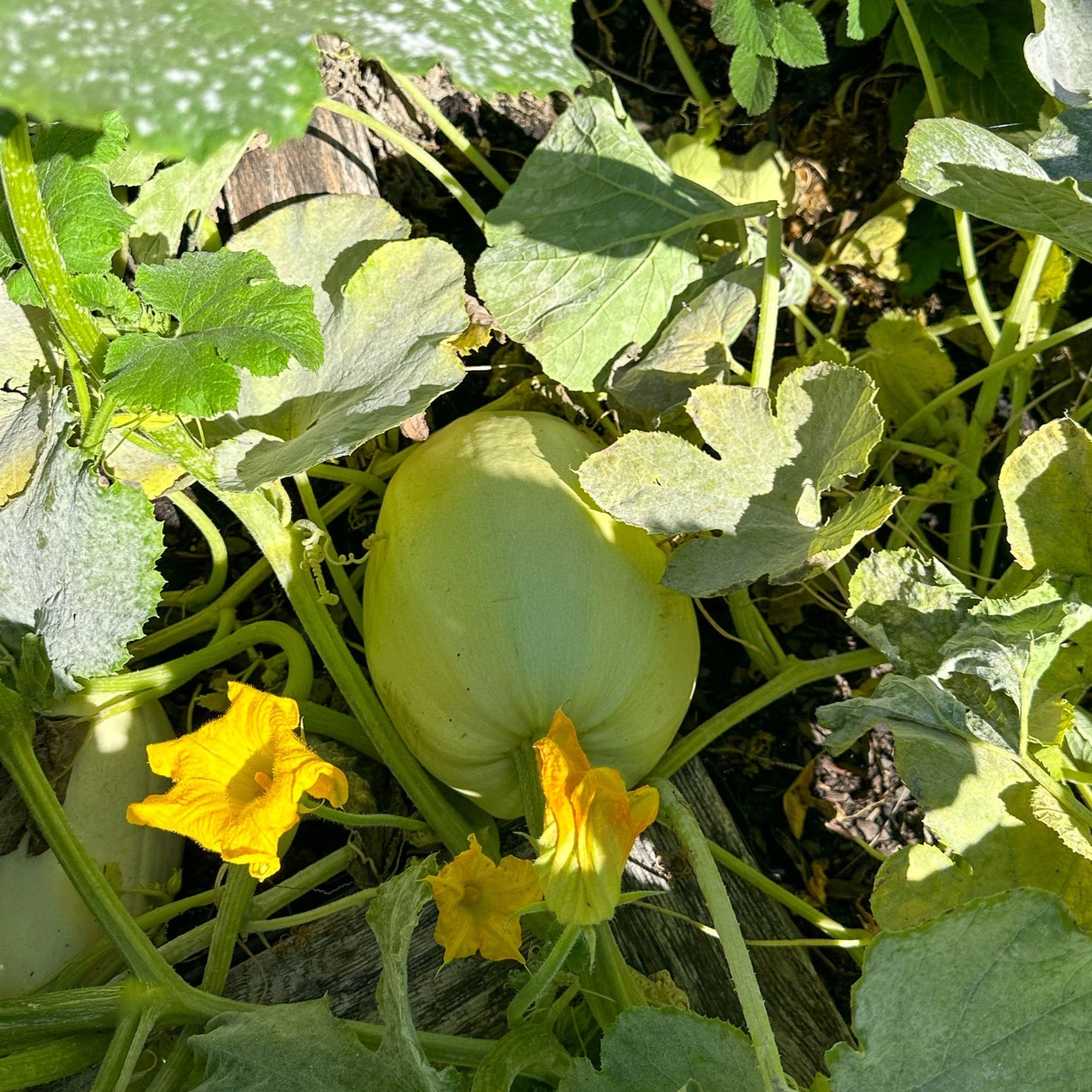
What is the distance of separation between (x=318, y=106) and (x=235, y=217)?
0.17m

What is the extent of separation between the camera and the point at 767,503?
3.38 ft

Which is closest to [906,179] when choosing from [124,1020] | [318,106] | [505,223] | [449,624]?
[505,223]

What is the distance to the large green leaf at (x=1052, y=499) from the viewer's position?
981 millimetres

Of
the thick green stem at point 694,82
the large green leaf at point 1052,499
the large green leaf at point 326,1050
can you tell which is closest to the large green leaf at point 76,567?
the large green leaf at point 326,1050

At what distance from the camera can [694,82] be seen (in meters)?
1.42

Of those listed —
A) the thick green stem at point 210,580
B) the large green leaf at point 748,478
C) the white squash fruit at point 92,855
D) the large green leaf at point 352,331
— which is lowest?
the white squash fruit at point 92,855

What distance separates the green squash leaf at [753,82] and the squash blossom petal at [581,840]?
0.77 meters

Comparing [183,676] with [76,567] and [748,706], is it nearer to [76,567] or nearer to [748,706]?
[76,567]

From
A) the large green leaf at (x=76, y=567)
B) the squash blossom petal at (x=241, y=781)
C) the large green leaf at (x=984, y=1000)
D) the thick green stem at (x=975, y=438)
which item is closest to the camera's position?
the large green leaf at (x=984, y=1000)

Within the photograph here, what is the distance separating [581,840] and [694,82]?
1.07 m

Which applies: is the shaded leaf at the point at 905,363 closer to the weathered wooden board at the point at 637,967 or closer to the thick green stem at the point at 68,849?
the weathered wooden board at the point at 637,967

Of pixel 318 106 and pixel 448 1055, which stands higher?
pixel 318 106

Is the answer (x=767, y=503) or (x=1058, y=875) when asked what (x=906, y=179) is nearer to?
(x=767, y=503)

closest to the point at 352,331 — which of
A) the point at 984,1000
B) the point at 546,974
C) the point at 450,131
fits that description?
the point at 450,131
